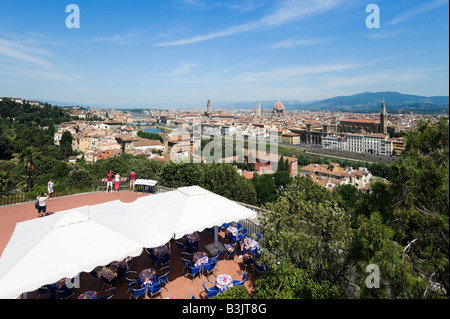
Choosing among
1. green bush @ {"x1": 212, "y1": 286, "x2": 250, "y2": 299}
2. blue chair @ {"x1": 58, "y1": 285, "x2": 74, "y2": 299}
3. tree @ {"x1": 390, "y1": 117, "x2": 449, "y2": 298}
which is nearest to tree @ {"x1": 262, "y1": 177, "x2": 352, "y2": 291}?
green bush @ {"x1": 212, "y1": 286, "x2": 250, "y2": 299}

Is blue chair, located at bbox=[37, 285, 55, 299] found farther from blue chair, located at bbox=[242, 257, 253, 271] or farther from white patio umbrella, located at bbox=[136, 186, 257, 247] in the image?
blue chair, located at bbox=[242, 257, 253, 271]

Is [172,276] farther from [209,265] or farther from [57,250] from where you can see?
[57,250]

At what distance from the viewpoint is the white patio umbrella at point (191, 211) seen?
4539mm

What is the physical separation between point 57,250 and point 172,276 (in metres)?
2.12

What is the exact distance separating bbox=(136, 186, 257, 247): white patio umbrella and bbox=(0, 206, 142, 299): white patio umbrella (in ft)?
3.00

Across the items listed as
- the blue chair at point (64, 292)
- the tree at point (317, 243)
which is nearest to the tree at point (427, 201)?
the tree at point (317, 243)

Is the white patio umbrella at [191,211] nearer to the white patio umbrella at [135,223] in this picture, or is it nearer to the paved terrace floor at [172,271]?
the white patio umbrella at [135,223]

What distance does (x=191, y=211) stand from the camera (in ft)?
15.9

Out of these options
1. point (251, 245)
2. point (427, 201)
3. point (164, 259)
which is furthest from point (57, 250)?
point (427, 201)

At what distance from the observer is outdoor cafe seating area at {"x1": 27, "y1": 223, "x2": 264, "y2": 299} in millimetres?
3979

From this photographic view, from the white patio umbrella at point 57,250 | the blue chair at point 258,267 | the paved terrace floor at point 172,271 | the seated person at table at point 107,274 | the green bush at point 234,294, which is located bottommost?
the paved terrace floor at point 172,271

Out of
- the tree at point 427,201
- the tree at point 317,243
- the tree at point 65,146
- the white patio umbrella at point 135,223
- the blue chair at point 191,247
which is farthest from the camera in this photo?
the tree at point 65,146
